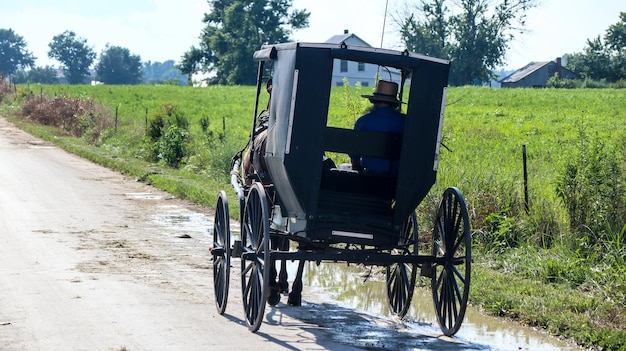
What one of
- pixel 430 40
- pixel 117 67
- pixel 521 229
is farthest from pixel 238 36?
pixel 521 229

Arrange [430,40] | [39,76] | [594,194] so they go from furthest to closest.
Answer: [39,76], [430,40], [594,194]

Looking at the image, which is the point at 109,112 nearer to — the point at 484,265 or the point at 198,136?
the point at 198,136

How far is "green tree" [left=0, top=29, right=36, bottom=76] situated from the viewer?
6732 inches

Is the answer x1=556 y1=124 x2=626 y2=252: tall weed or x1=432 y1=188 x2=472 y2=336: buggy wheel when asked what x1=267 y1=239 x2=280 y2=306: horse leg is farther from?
x1=556 y1=124 x2=626 y2=252: tall weed

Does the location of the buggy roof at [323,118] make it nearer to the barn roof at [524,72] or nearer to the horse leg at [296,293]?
the horse leg at [296,293]

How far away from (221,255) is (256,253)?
1.28 meters

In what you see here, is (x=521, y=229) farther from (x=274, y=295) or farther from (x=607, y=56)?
(x=607, y=56)

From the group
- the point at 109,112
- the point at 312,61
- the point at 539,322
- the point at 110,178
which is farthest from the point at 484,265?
the point at 109,112

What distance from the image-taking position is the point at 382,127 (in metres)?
8.81

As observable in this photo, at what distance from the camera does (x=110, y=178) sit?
910 inches

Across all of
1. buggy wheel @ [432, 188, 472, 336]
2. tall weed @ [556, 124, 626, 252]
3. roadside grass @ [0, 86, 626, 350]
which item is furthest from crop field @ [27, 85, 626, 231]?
buggy wheel @ [432, 188, 472, 336]

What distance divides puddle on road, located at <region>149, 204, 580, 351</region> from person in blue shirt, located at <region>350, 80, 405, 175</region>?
4.75 feet

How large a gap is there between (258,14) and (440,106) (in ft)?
301

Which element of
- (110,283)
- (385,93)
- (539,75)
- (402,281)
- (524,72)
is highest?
(524,72)
